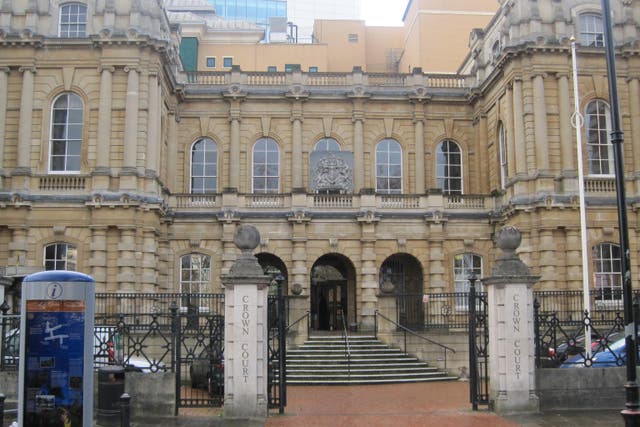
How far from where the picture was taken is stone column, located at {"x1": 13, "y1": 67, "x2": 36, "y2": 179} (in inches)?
1174

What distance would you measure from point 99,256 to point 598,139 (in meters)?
22.0

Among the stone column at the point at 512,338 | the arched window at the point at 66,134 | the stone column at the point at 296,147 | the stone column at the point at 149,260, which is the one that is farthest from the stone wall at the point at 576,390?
the arched window at the point at 66,134

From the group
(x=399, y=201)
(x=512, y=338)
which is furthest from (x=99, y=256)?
(x=512, y=338)

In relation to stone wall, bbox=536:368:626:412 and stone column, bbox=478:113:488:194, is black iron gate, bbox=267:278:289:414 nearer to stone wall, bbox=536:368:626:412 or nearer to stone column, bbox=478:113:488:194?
stone wall, bbox=536:368:626:412

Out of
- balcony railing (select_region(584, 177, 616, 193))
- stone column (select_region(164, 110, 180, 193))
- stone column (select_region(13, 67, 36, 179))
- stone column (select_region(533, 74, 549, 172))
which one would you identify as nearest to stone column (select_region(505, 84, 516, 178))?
stone column (select_region(533, 74, 549, 172))

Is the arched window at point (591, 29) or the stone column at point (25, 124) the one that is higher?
the arched window at point (591, 29)

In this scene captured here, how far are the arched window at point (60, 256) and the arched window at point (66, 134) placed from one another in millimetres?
3296

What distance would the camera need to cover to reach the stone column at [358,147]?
120 ft

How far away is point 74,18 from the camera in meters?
31.3

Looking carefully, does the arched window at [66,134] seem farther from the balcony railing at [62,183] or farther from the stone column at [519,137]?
the stone column at [519,137]

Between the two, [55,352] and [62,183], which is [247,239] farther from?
[62,183]

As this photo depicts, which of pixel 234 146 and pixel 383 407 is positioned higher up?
pixel 234 146

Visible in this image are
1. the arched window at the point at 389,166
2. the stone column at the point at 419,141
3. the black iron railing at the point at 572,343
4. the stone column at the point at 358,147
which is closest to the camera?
the black iron railing at the point at 572,343

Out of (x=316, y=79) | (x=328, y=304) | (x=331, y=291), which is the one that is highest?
(x=316, y=79)
